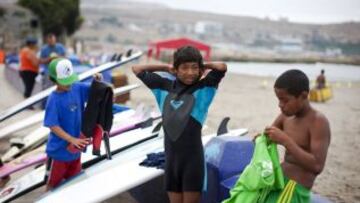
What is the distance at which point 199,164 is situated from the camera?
3.20 metres

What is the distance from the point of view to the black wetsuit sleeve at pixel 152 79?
11.1 feet

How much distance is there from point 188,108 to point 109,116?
1424 millimetres

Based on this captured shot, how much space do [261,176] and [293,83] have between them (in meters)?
0.56

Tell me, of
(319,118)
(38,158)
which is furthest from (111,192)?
(38,158)

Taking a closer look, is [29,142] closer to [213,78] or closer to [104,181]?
[104,181]

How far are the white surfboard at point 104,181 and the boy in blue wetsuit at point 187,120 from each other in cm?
66

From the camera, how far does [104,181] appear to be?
4.03 m

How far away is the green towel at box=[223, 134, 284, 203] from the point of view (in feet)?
8.49

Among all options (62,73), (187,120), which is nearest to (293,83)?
(187,120)

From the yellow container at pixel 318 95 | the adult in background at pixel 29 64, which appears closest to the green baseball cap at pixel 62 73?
the adult in background at pixel 29 64

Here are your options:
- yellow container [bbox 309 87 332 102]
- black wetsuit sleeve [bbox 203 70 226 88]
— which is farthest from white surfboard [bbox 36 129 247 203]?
yellow container [bbox 309 87 332 102]

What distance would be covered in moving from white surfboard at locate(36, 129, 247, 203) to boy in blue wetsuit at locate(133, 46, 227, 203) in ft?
2.17

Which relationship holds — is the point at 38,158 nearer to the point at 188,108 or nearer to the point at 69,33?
the point at 188,108

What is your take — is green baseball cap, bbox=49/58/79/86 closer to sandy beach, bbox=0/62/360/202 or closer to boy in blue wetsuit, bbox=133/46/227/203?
boy in blue wetsuit, bbox=133/46/227/203
